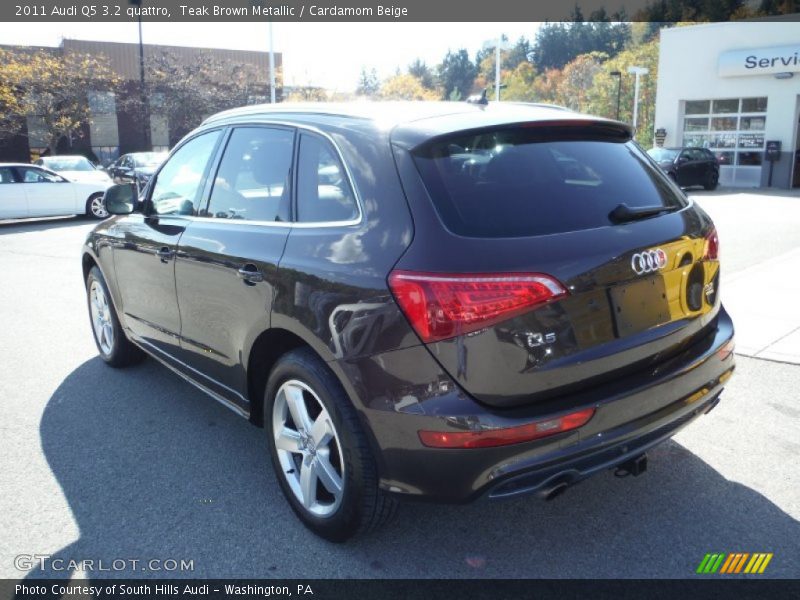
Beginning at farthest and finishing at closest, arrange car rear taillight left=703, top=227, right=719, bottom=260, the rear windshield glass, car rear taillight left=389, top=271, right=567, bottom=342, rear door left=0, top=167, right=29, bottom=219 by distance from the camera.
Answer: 1. rear door left=0, top=167, right=29, bottom=219
2. car rear taillight left=703, top=227, right=719, bottom=260
3. the rear windshield glass
4. car rear taillight left=389, top=271, right=567, bottom=342

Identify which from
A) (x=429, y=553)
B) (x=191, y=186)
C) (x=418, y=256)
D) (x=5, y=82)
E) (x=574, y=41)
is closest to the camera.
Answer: (x=418, y=256)

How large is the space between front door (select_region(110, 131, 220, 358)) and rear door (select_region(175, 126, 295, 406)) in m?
0.17

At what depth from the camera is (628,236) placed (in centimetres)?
267

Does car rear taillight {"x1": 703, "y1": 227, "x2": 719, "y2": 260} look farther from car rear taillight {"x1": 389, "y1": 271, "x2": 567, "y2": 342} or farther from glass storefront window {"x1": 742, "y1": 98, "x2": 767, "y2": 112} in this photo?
glass storefront window {"x1": 742, "y1": 98, "x2": 767, "y2": 112}

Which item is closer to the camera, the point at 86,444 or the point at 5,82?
the point at 86,444

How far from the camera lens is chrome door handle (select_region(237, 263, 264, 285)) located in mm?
3119

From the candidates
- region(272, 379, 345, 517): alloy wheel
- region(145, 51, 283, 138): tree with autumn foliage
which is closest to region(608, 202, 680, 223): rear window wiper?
region(272, 379, 345, 517): alloy wheel

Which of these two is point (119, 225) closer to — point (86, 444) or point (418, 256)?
point (86, 444)

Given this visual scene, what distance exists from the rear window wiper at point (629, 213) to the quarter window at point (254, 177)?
144cm

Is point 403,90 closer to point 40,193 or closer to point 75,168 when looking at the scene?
point 75,168

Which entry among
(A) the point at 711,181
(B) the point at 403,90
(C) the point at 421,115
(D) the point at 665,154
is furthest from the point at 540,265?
(B) the point at 403,90

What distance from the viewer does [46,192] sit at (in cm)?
1720

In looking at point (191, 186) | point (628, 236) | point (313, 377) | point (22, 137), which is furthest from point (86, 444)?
point (22, 137)

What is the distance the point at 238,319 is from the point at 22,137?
4451 centimetres
